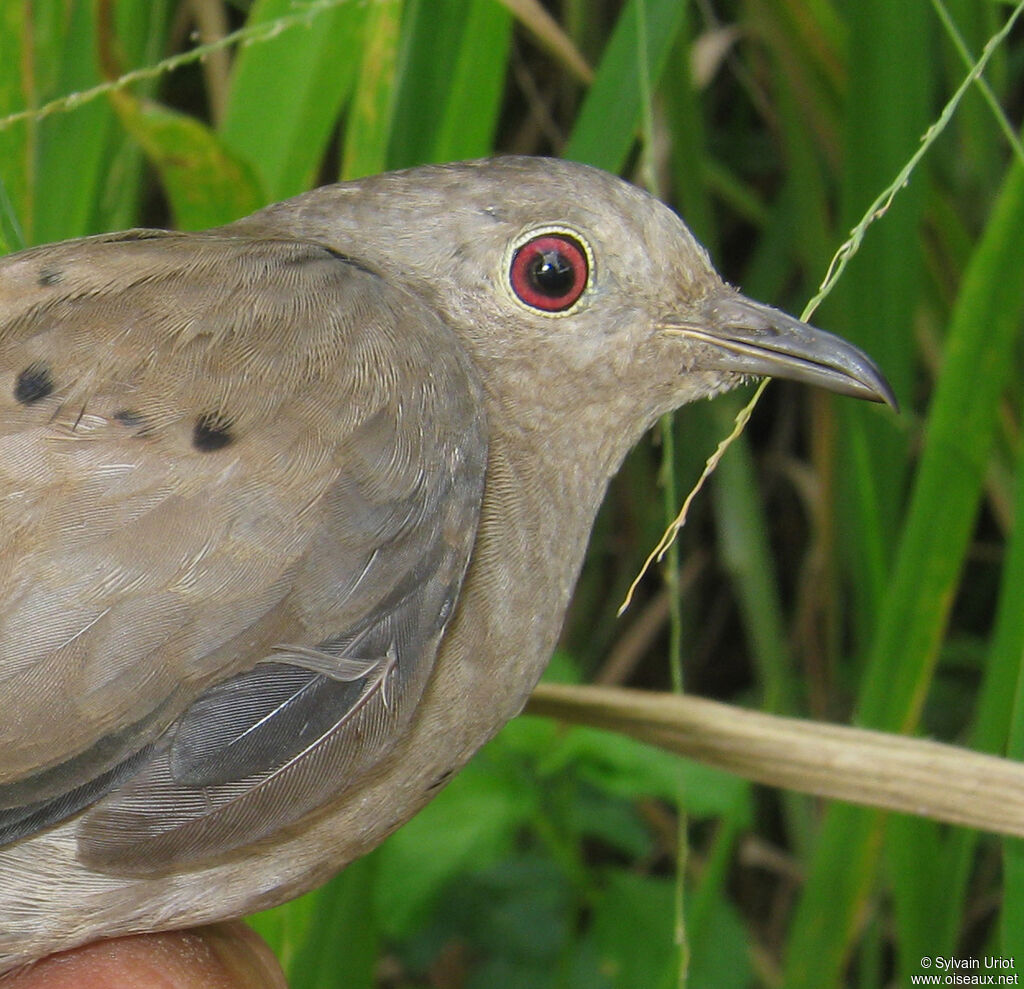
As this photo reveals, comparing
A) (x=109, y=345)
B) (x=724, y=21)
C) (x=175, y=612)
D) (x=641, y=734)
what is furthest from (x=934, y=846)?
(x=724, y=21)

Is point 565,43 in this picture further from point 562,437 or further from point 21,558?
point 21,558

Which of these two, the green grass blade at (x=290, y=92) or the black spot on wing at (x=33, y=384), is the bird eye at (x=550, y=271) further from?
the black spot on wing at (x=33, y=384)

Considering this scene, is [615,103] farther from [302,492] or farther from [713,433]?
[713,433]

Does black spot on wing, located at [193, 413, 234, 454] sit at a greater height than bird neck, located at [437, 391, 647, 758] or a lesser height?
greater

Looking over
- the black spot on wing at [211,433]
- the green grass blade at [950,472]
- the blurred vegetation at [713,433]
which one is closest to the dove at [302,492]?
the black spot on wing at [211,433]

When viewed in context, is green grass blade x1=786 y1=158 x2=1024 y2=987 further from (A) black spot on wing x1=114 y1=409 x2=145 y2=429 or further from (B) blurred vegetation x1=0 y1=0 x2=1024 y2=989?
(A) black spot on wing x1=114 y1=409 x2=145 y2=429

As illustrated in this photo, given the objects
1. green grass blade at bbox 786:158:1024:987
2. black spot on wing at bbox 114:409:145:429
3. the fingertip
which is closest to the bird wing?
black spot on wing at bbox 114:409:145:429
